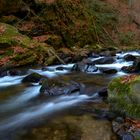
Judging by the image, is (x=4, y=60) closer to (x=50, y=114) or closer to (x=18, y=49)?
(x=18, y=49)

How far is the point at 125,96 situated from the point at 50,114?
1726 millimetres

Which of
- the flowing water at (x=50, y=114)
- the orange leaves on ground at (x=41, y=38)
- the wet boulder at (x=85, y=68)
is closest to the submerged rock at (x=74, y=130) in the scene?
the flowing water at (x=50, y=114)

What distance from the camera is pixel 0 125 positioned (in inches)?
227

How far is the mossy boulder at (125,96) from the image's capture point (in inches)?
211

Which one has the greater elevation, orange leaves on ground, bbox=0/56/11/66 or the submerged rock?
the submerged rock

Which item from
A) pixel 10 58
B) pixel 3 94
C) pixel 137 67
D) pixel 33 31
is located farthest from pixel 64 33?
pixel 3 94

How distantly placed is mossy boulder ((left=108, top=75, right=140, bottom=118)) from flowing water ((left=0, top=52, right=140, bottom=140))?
381mm

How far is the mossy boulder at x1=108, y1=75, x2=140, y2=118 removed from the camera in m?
5.35

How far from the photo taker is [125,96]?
556cm

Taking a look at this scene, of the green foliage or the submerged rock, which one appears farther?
the green foliage

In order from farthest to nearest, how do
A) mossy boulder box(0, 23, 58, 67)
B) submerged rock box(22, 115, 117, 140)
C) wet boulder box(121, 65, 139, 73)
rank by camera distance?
mossy boulder box(0, 23, 58, 67) → wet boulder box(121, 65, 139, 73) → submerged rock box(22, 115, 117, 140)

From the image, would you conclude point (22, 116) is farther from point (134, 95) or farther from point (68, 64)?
point (68, 64)

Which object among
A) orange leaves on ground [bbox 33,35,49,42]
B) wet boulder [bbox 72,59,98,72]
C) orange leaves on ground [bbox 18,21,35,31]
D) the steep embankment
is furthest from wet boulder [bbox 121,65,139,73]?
orange leaves on ground [bbox 18,21,35,31]

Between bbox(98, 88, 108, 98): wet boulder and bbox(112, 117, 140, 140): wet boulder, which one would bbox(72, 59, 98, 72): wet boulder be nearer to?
bbox(98, 88, 108, 98): wet boulder
